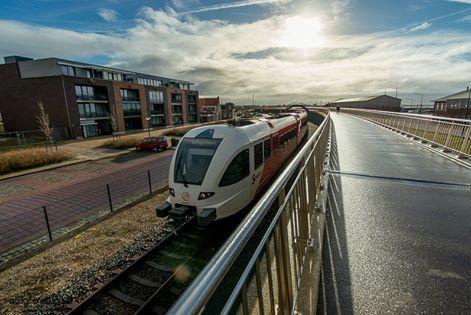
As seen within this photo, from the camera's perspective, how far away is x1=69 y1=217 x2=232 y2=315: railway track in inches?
194

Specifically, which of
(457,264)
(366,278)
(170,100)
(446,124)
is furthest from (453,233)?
(170,100)

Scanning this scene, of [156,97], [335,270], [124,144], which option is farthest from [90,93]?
[335,270]

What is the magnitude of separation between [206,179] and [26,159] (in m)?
21.3

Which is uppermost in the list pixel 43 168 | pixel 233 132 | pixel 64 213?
pixel 233 132

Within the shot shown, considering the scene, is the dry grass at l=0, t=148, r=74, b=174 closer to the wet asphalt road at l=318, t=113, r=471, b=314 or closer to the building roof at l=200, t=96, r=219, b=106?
the wet asphalt road at l=318, t=113, r=471, b=314

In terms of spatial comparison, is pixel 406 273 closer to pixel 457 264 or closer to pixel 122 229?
pixel 457 264

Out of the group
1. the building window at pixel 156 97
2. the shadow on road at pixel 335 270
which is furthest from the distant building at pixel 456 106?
the building window at pixel 156 97

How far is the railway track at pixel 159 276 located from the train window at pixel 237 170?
1730mm

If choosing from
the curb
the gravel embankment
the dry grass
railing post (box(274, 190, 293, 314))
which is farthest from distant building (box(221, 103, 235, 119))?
railing post (box(274, 190, 293, 314))

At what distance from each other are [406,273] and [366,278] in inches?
16.6

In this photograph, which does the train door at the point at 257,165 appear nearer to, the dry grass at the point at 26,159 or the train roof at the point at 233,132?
the train roof at the point at 233,132

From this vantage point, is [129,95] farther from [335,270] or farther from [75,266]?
[335,270]

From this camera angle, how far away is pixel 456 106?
4562cm

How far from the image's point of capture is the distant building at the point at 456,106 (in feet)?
139
